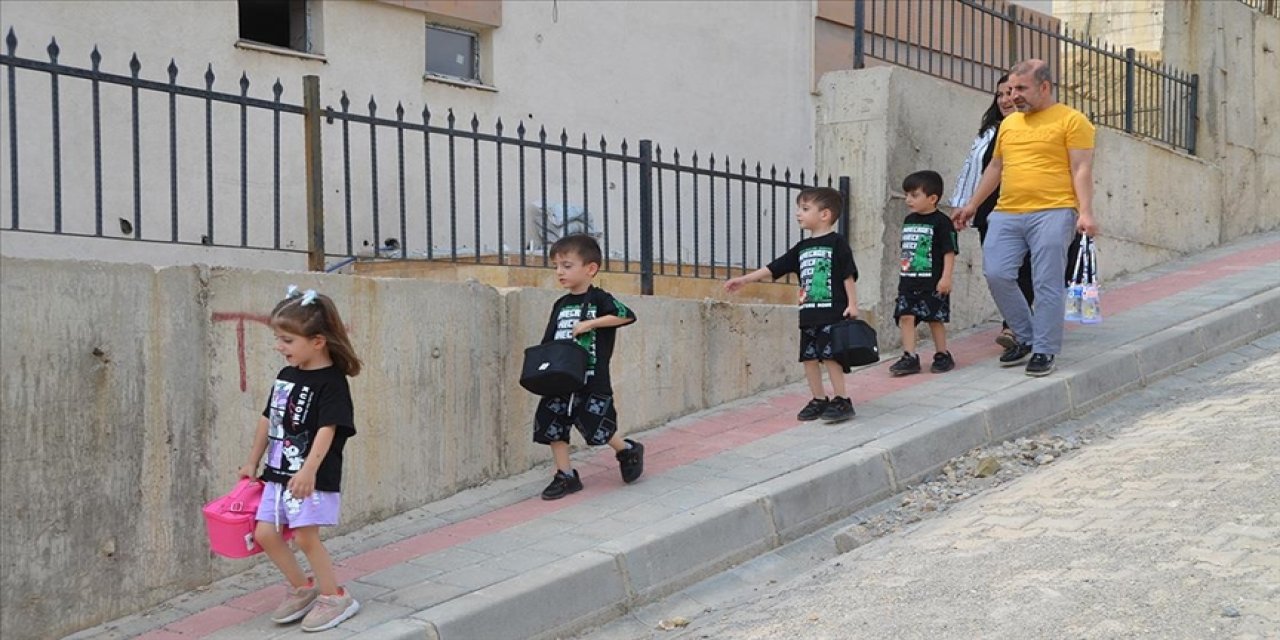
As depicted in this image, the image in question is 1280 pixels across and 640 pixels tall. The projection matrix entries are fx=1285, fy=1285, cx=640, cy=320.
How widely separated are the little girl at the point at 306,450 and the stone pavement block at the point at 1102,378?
15.4 ft

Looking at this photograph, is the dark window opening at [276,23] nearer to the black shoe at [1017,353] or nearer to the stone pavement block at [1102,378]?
the black shoe at [1017,353]

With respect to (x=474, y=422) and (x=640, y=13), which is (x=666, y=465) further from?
(x=640, y=13)

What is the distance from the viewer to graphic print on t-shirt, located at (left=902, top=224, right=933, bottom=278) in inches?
316

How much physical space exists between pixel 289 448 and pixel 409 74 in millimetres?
6801

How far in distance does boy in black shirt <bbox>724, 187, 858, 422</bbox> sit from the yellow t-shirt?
1.42m

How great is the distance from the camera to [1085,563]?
192 inches

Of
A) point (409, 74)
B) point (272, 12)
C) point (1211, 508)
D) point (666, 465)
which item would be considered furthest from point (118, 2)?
point (1211, 508)

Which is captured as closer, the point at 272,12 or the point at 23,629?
the point at 23,629

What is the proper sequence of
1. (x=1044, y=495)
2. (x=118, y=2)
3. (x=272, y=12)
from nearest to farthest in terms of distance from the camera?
1. (x=1044, y=495)
2. (x=118, y=2)
3. (x=272, y=12)

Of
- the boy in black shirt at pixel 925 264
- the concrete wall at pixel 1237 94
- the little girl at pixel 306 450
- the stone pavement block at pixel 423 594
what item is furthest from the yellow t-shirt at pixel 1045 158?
the concrete wall at pixel 1237 94

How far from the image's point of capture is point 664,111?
13.3 meters

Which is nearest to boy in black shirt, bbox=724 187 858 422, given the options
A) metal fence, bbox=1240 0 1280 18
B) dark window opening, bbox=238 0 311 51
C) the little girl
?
the little girl

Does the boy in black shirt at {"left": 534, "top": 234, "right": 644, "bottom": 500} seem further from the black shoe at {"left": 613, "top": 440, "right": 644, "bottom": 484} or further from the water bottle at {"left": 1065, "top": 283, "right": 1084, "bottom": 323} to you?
the water bottle at {"left": 1065, "top": 283, "right": 1084, "bottom": 323}

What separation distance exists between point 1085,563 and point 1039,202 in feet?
11.0
